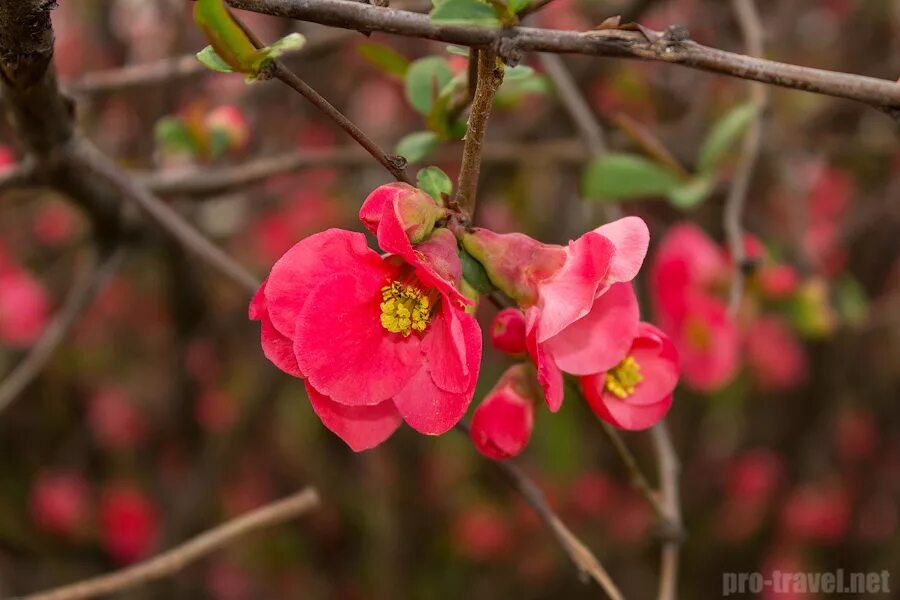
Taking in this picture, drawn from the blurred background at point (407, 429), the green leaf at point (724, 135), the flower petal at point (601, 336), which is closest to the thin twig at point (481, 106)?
the flower petal at point (601, 336)

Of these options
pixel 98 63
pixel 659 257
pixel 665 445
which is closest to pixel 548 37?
pixel 665 445

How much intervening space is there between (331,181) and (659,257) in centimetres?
105

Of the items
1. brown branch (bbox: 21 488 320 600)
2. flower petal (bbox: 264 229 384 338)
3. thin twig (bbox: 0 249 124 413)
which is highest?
flower petal (bbox: 264 229 384 338)

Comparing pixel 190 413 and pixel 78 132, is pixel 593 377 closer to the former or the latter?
pixel 78 132

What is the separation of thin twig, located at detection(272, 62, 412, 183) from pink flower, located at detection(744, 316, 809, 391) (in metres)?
1.39

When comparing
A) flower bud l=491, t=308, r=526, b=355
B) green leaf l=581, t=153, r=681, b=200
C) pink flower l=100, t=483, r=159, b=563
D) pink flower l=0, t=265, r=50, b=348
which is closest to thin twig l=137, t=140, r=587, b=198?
green leaf l=581, t=153, r=681, b=200

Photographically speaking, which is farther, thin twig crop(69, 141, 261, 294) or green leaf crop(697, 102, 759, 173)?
green leaf crop(697, 102, 759, 173)

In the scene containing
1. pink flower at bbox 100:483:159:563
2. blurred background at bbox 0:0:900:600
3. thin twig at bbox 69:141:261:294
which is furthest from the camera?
pink flower at bbox 100:483:159:563

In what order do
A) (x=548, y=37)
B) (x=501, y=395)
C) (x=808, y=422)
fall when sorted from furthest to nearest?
(x=808, y=422)
(x=501, y=395)
(x=548, y=37)

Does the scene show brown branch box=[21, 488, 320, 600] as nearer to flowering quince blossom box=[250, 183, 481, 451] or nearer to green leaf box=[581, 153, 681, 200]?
flowering quince blossom box=[250, 183, 481, 451]

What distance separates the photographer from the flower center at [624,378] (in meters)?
0.56

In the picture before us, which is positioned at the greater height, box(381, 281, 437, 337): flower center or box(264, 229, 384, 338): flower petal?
box(264, 229, 384, 338): flower petal

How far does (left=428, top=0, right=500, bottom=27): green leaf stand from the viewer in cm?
41

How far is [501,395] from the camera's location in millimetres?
546
